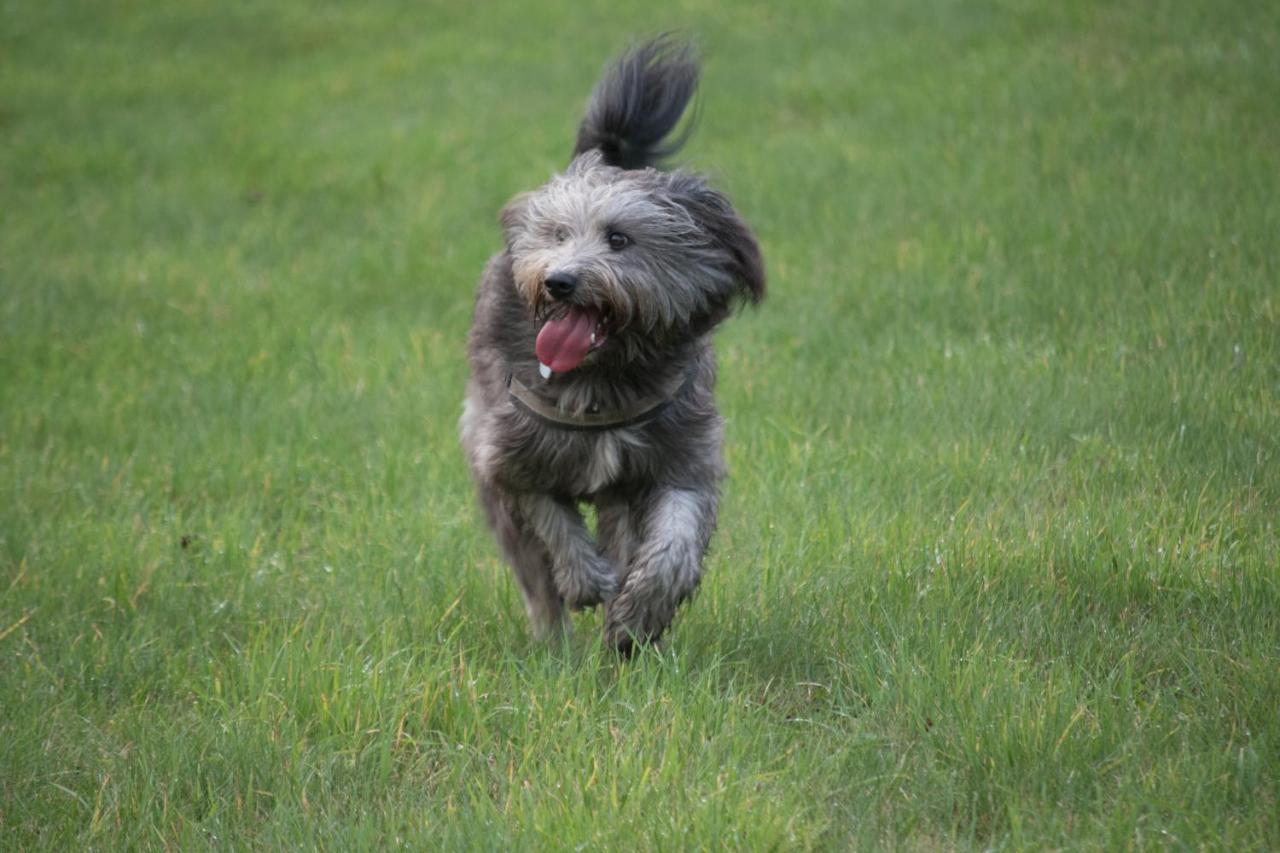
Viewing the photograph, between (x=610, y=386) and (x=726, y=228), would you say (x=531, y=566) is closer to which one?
(x=610, y=386)

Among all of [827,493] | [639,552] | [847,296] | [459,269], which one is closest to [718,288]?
[639,552]

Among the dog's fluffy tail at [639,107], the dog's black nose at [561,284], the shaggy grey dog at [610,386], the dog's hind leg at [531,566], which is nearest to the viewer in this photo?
the dog's black nose at [561,284]

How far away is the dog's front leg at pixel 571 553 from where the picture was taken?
4402mm

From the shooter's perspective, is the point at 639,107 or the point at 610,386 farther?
the point at 639,107

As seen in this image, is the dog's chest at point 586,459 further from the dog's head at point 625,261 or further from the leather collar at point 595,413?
the dog's head at point 625,261

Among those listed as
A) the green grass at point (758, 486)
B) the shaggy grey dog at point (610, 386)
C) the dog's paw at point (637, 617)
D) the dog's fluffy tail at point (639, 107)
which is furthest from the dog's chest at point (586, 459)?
the dog's fluffy tail at point (639, 107)

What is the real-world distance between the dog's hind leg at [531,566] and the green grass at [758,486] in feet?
0.35

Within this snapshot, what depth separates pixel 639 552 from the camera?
4195 mm

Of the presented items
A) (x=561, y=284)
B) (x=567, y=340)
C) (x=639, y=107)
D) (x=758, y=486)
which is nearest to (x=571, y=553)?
(x=567, y=340)

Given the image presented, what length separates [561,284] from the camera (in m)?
4.05

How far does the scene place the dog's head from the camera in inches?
163

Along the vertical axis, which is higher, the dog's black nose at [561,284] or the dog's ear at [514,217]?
the dog's ear at [514,217]

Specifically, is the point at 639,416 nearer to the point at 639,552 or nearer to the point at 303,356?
the point at 639,552

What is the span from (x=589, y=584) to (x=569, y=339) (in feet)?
2.56
